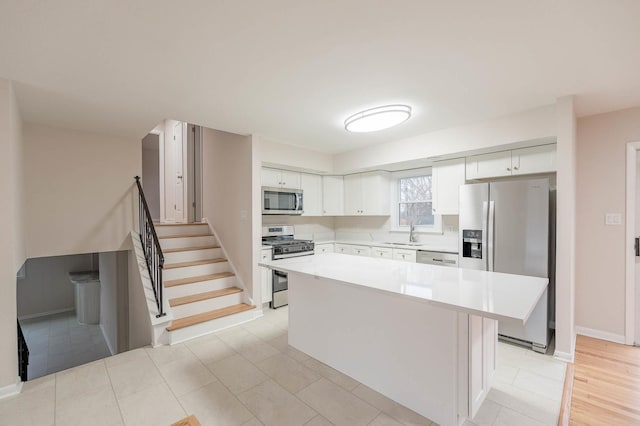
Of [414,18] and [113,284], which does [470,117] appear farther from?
[113,284]

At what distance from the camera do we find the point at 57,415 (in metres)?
2.02

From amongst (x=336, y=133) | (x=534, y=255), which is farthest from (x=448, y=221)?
(x=336, y=133)

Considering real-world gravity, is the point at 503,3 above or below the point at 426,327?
above

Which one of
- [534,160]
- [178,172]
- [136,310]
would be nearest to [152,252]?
[136,310]

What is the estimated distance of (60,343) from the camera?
472 centimetres

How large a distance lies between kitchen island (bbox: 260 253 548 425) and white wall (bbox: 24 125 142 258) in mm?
2852

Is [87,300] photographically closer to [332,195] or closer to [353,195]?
[332,195]

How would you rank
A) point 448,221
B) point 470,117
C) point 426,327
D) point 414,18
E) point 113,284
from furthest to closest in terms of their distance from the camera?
point 113,284 < point 448,221 < point 470,117 < point 426,327 < point 414,18

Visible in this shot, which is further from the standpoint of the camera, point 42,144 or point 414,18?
point 42,144

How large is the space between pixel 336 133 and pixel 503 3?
2.48m

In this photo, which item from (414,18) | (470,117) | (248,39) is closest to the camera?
(414,18)

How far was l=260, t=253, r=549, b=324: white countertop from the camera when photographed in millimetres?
1434

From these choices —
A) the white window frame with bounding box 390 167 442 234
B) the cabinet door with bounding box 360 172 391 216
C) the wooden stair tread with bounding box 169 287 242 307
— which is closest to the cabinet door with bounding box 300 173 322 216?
the cabinet door with bounding box 360 172 391 216

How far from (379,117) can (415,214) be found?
2.65 m
